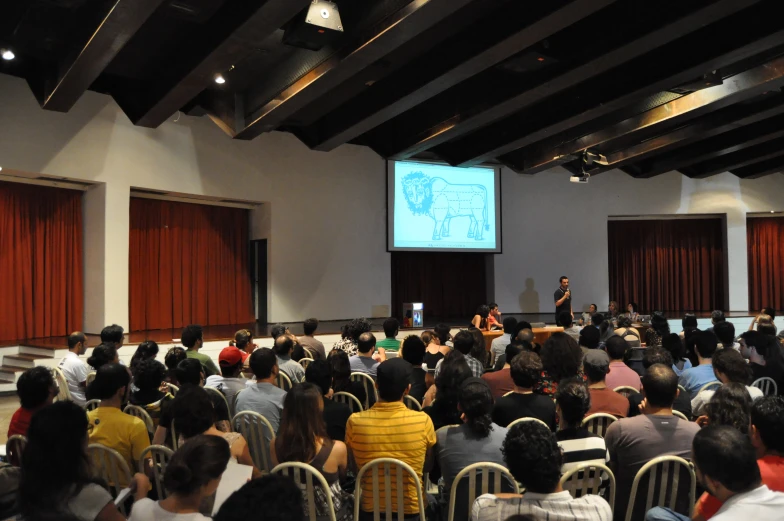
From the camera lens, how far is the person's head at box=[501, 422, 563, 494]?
183cm

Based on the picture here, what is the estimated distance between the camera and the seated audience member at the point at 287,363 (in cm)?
450

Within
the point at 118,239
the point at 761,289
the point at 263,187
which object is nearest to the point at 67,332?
the point at 118,239

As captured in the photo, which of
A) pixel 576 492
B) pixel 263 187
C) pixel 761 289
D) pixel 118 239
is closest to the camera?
pixel 576 492

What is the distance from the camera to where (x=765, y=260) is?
14977 millimetres

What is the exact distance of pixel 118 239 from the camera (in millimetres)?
9062

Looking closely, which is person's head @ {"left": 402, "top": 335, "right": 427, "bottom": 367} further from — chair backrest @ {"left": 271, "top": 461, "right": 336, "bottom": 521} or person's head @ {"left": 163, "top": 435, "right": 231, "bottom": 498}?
person's head @ {"left": 163, "top": 435, "right": 231, "bottom": 498}

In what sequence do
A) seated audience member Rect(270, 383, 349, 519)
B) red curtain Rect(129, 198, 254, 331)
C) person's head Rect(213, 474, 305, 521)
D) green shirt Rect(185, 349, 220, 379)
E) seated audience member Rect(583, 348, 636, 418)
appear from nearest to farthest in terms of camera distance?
person's head Rect(213, 474, 305, 521) → seated audience member Rect(270, 383, 349, 519) → seated audience member Rect(583, 348, 636, 418) → green shirt Rect(185, 349, 220, 379) → red curtain Rect(129, 198, 254, 331)

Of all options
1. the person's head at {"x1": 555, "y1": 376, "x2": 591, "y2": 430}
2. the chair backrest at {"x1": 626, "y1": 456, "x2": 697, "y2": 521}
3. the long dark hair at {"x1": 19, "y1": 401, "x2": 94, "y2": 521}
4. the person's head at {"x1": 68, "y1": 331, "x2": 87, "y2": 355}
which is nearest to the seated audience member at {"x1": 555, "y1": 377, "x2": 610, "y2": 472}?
the person's head at {"x1": 555, "y1": 376, "x2": 591, "y2": 430}

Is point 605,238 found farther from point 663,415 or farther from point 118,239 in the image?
point 663,415

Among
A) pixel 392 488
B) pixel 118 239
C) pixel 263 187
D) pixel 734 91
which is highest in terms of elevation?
pixel 734 91

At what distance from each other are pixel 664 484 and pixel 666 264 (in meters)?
13.9

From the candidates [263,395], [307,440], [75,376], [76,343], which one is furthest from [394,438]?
[76,343]

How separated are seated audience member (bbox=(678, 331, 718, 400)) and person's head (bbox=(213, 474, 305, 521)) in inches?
141

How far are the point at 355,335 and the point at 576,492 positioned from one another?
353 centimetres
